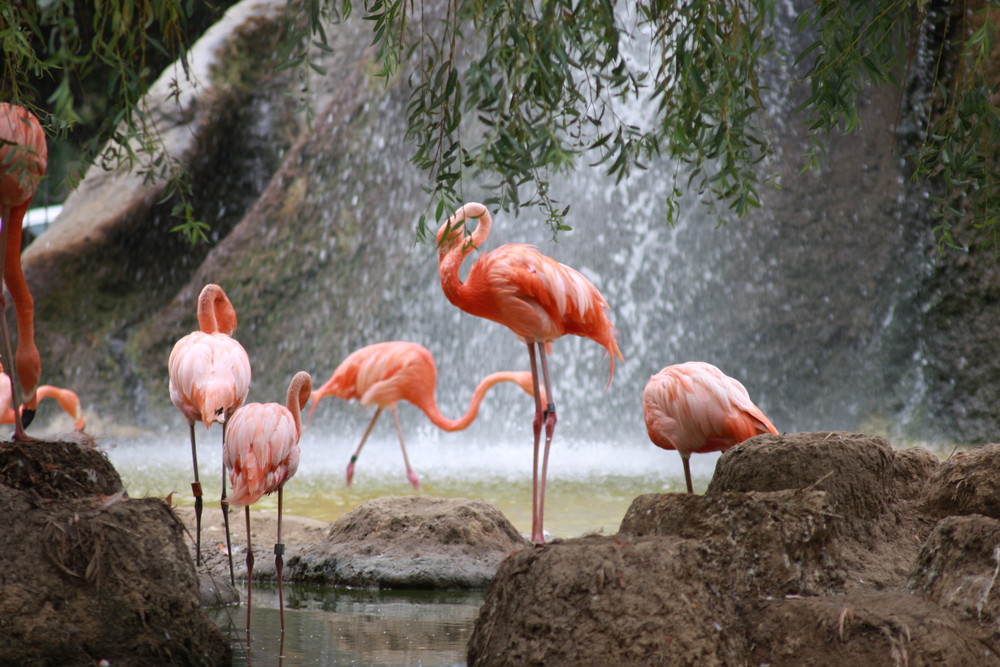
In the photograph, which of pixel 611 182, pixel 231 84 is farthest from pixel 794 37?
pixel 231 84

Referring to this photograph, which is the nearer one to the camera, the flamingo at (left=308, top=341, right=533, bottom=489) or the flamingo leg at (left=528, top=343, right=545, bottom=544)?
the flamingo leg at (left=528, top=343, right=545, bottom=544)

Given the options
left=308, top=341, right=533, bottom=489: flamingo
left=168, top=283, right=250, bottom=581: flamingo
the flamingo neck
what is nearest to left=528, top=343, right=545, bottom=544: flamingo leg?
the flamingo neck

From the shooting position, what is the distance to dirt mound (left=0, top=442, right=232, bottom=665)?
8.51 feet

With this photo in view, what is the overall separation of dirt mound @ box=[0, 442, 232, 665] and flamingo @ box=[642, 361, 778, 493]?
201 centimetres

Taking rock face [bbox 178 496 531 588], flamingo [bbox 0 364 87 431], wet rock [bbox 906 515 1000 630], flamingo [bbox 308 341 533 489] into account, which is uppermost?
flamingo [bbox 308 341 533 489]

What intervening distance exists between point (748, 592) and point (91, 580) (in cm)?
178

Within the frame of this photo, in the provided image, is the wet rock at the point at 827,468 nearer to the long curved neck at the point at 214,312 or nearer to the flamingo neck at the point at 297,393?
the flamingo neck at the point at 297,393

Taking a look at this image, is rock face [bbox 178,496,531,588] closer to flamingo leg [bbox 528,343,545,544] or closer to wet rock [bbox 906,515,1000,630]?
flamingo leg [bbox 528,343,545,544]

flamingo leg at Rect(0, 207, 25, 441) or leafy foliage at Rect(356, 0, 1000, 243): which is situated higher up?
leafy foliage at Rect(356, 0, 1000, 243)

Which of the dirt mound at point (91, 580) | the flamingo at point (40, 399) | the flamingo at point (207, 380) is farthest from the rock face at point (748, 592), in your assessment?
the flamingo at point (40, 399)

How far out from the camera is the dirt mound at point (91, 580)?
2.59 metres

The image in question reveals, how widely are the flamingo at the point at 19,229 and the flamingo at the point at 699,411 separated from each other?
2.37 meters

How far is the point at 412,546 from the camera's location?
15.0 feet

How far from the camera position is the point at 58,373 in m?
11.3
